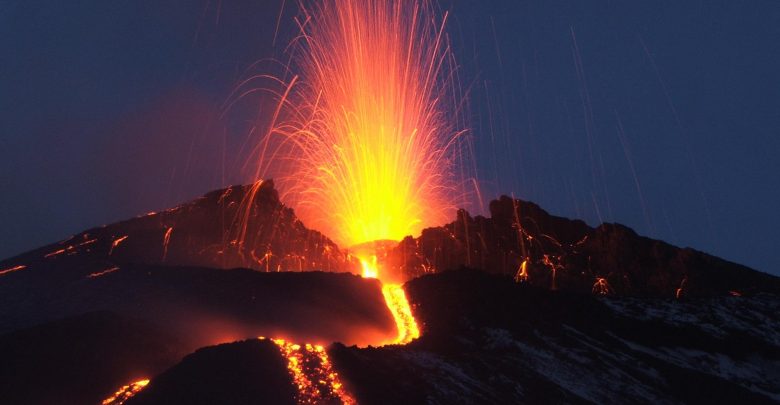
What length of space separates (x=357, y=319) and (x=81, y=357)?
16.0 m

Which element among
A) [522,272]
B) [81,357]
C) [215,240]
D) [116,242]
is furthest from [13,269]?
[522,272]

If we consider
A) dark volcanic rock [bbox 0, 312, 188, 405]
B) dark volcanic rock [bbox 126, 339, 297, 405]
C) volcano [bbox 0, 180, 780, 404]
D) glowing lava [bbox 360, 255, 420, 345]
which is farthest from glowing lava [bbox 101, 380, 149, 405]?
glowing lava [bbox 360, 255, 420, 345]

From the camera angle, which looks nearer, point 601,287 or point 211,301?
point 211,301

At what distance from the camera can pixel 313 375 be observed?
2247 cm

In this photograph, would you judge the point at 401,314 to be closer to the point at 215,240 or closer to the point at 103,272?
the point at 103,272

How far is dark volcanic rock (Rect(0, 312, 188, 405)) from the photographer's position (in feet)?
77.8

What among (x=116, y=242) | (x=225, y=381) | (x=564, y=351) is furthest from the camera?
(x=116, y=242)

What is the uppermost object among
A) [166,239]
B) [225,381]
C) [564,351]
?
[166,239]

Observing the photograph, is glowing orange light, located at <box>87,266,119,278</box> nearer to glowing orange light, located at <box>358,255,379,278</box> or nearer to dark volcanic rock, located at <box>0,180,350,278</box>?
dark volcanic rock, located at <box>0,180,350,278</box>

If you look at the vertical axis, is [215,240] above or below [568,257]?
above

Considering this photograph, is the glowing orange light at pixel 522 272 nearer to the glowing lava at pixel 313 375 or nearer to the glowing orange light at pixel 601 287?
the glowing orange light at pixel 601 287

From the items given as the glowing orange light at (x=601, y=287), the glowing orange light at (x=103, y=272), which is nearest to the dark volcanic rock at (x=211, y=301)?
the glowing orange light at (x=103, y=272)

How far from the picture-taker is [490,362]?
29.0 m

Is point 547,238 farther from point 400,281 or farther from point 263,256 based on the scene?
point 263,256
